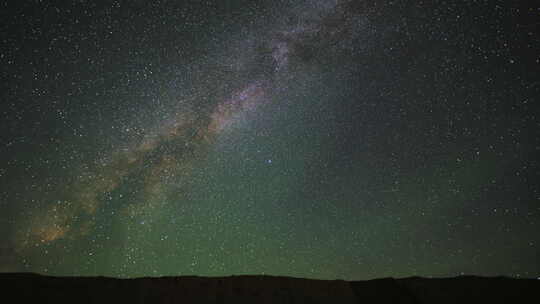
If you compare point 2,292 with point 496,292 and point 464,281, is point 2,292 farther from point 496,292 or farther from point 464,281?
point 496,292

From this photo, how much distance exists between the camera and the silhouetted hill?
2686mm

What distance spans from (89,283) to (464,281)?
364 cm

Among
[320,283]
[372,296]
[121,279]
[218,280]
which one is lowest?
[372,296]

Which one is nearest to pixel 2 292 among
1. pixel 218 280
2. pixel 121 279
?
pixel 121 279

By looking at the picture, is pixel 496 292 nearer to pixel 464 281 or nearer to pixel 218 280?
pixel 464 281

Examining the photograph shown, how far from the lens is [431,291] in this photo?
3203 millimetres

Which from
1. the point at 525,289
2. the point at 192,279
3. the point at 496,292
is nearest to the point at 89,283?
the point at 192,279

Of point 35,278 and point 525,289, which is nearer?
point 35,278

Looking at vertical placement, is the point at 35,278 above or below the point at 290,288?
above

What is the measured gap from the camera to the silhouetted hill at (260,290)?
2.69 meters

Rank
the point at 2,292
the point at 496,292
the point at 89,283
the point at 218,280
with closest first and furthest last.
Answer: the point at 2,292
the point at 89,283
the point at 218,280
the point at 496,292

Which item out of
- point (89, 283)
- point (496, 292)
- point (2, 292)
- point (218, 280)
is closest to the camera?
point (2, 292)

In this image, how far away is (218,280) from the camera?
3012mm

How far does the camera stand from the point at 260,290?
298cm
